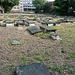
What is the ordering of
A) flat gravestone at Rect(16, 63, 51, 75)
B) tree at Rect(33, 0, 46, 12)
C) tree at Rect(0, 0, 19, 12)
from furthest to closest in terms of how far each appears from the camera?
tree at Rect(33, 0, 46, 12) < tree at Rect(0, 0, 19, 12) < flat gravestone at Rect(16, 63, 51, 75)

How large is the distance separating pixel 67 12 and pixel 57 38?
2731cm

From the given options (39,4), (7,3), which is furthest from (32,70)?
(39,4)

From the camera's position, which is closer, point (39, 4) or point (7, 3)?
point (7, 3)

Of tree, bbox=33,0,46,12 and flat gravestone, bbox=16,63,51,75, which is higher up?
tree, bbox=33,0,46,12

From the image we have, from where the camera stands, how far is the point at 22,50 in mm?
4324

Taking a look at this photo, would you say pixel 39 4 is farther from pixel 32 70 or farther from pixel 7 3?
pixel 32 70

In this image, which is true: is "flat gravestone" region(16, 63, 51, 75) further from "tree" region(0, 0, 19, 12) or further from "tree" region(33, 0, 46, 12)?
"tree" region(33, 0, 46, 12)

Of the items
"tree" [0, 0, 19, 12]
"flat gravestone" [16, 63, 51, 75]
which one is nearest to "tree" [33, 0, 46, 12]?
"tree" [0, 0, 19, 12]

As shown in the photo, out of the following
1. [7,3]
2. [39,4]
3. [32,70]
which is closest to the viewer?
[32,70]

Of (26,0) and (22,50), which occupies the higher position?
(26,0)

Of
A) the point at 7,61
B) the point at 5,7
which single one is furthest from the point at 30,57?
the point at 5,7

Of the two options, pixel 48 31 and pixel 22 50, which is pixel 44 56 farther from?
pixel 48 31

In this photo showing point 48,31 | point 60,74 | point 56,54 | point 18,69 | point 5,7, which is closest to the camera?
point 18,69

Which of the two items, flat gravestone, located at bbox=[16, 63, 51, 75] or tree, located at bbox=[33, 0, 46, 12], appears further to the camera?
tree, located at bbox=[33, 0, 46, 12]
